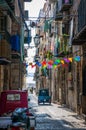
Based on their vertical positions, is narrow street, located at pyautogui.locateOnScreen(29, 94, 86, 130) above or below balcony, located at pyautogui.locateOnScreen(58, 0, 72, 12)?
below

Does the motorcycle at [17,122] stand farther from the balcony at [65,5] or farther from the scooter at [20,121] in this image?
the balcony at [65,5]

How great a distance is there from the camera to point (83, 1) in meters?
25.2

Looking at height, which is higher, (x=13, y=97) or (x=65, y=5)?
(x=65, y=5)

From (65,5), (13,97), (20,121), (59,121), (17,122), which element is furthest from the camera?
(65,5)

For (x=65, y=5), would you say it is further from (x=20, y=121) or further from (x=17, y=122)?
(x=17, y=122)

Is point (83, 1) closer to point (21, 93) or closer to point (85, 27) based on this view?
point (85, 27)

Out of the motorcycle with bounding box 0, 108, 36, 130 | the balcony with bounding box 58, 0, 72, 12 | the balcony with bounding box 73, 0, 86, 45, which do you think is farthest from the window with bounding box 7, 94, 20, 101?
the balcony with bounding box 58, 0, 72, 12

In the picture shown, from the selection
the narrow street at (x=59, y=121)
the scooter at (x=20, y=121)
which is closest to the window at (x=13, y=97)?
the narrow street at (x=59, y=121)

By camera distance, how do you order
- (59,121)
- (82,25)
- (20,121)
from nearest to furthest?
1. (20,121)
2. (82,25)
3. (59,121)

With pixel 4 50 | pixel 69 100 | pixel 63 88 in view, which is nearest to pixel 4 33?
pixel 4 50

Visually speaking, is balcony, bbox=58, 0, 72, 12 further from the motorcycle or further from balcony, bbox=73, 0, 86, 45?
the motorcycle

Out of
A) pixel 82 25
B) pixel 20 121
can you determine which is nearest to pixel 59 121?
pixel 82 25

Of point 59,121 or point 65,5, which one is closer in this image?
point 59,121

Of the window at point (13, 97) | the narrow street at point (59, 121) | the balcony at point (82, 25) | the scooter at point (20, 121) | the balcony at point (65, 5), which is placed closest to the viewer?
the scooter at point (20, 121)
